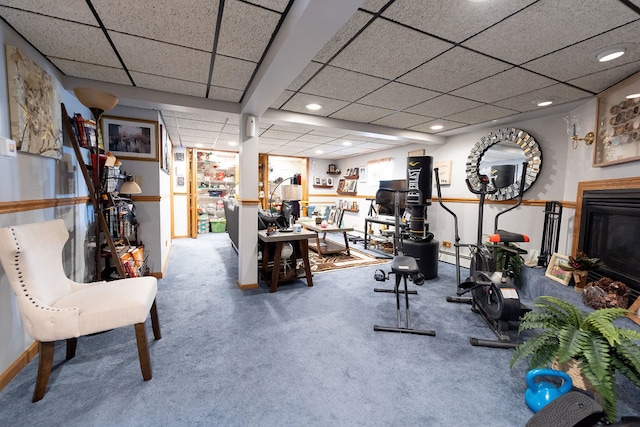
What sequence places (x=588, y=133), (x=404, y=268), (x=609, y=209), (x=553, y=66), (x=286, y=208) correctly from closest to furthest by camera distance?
(x=553, y=66), (x=404, y=268), (x=609, y=209), (x=588, y=133), (x=286, y=208)

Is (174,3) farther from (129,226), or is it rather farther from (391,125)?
(391,125)

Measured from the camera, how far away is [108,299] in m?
1.58

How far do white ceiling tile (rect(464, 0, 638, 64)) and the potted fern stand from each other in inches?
62.7

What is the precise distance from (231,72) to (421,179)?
2.75 m

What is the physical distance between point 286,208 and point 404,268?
209 centimetres

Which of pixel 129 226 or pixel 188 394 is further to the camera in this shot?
pixel 129 226

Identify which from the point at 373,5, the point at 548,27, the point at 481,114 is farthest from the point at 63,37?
the point at 481,114

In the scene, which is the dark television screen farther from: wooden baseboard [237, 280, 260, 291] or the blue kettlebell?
the blue kettlebell

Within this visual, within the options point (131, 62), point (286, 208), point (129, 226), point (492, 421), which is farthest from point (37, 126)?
point (492, 421)

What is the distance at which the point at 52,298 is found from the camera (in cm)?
160

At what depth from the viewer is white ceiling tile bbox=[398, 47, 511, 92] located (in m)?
1.96

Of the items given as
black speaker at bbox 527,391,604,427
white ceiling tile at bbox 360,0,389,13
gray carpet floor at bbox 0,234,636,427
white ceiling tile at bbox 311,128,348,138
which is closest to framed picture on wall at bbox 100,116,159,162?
gray carpet floor at bbox 0,234,636,427

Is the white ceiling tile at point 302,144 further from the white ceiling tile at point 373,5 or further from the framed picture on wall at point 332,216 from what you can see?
the white ceiling tile at point 373,5

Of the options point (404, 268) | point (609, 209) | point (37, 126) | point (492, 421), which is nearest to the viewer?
point (492, 421)
